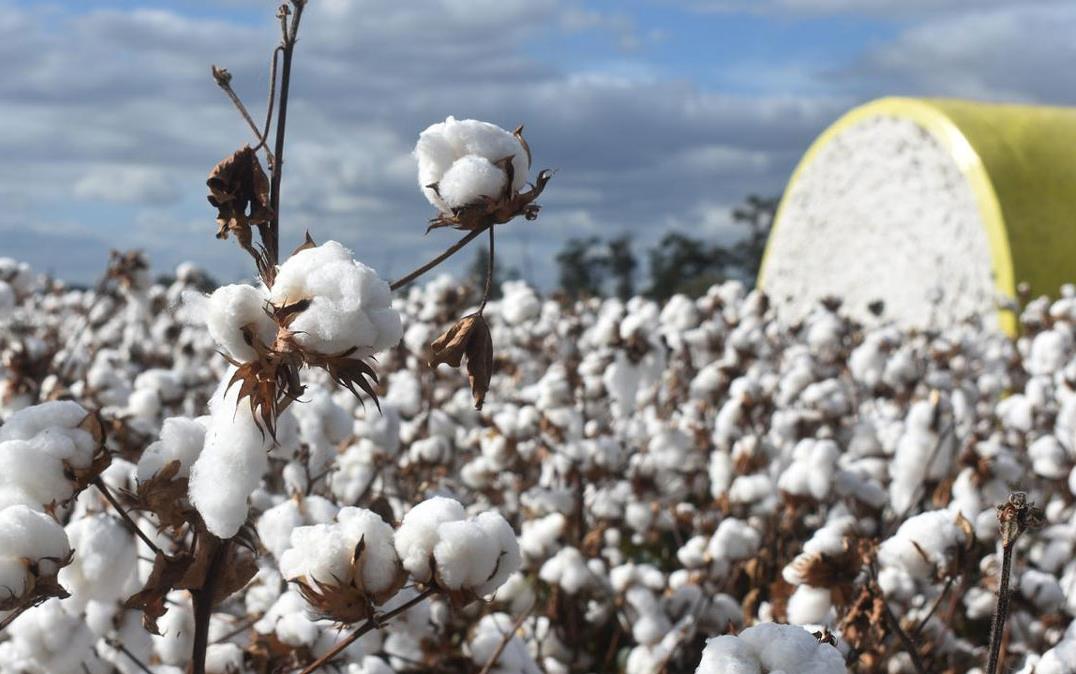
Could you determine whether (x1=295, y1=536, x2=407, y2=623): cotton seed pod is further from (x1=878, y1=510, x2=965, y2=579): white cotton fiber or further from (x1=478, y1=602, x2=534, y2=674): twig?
(x1=878, y1=510, x2=965, y2=579): white cotton fiber

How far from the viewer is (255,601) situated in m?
2.94

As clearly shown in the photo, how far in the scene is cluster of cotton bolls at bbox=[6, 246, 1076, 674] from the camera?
135cm

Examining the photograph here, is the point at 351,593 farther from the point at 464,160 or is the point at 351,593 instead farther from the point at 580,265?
the point at 580,265

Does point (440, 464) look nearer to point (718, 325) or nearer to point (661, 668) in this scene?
point (661, 668)

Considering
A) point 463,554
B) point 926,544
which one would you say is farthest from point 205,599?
point 926,544

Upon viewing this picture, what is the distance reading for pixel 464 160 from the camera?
1.36 m

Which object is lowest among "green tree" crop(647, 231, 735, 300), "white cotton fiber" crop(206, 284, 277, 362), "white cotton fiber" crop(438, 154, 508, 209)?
"green tree" crop(647, 231, 735, 300)

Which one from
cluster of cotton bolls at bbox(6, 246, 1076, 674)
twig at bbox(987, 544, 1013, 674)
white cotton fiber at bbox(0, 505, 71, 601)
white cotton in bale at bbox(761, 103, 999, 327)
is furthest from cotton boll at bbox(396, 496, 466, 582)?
white cotton in bale at bbox(761, 103, 999, 327)

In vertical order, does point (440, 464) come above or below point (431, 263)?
below

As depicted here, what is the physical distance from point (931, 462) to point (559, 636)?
3.98 feet

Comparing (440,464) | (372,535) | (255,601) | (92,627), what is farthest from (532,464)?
(372,535)

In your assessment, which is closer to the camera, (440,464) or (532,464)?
(440,464)

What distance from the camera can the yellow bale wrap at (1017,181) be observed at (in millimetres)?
9594

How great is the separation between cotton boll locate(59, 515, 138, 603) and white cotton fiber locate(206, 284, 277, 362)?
0.89 meters
